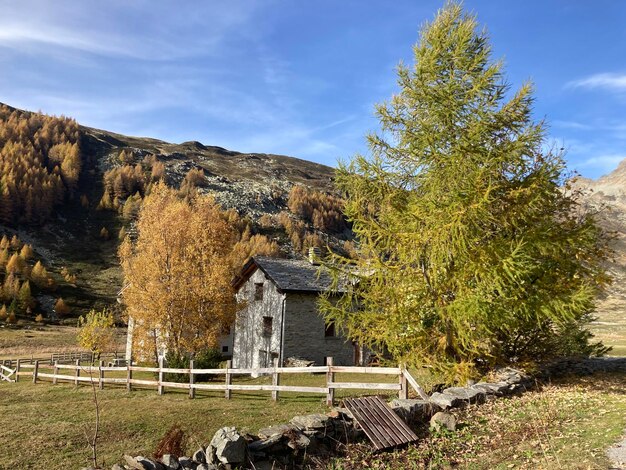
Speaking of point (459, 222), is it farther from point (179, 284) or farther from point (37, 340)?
point (37, 340)

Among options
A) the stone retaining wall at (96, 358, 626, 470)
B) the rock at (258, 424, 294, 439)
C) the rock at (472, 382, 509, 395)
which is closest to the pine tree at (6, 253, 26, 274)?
the stone retaining wall at (96, 358, 626, 470)

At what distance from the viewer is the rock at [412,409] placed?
36.1 ft

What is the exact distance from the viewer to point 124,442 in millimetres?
12156

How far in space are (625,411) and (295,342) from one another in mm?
22359

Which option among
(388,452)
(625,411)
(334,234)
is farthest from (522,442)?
(334,234)

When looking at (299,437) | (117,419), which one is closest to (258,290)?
(117,419)

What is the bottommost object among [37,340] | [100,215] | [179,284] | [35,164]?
[37,340]

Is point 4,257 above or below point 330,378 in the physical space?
above

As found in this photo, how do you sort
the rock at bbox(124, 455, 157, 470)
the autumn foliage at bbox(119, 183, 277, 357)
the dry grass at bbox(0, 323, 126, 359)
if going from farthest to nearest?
1. the dry grass at bbox(0, 323, 126, 359)
2. the autumn foliage at bbox(119, 183, 277, 357)
3. the rock at bbox(124, 455, 157, 470)

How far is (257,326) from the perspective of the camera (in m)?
33.8

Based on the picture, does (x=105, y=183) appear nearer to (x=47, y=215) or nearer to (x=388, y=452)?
(x=47, y=215)

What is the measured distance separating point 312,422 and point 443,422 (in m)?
3.23

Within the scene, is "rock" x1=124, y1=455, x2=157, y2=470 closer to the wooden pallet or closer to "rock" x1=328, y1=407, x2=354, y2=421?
"rock" x1=328, y1=407, x2=354, y2=421

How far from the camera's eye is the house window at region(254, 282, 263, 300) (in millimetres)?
34159
